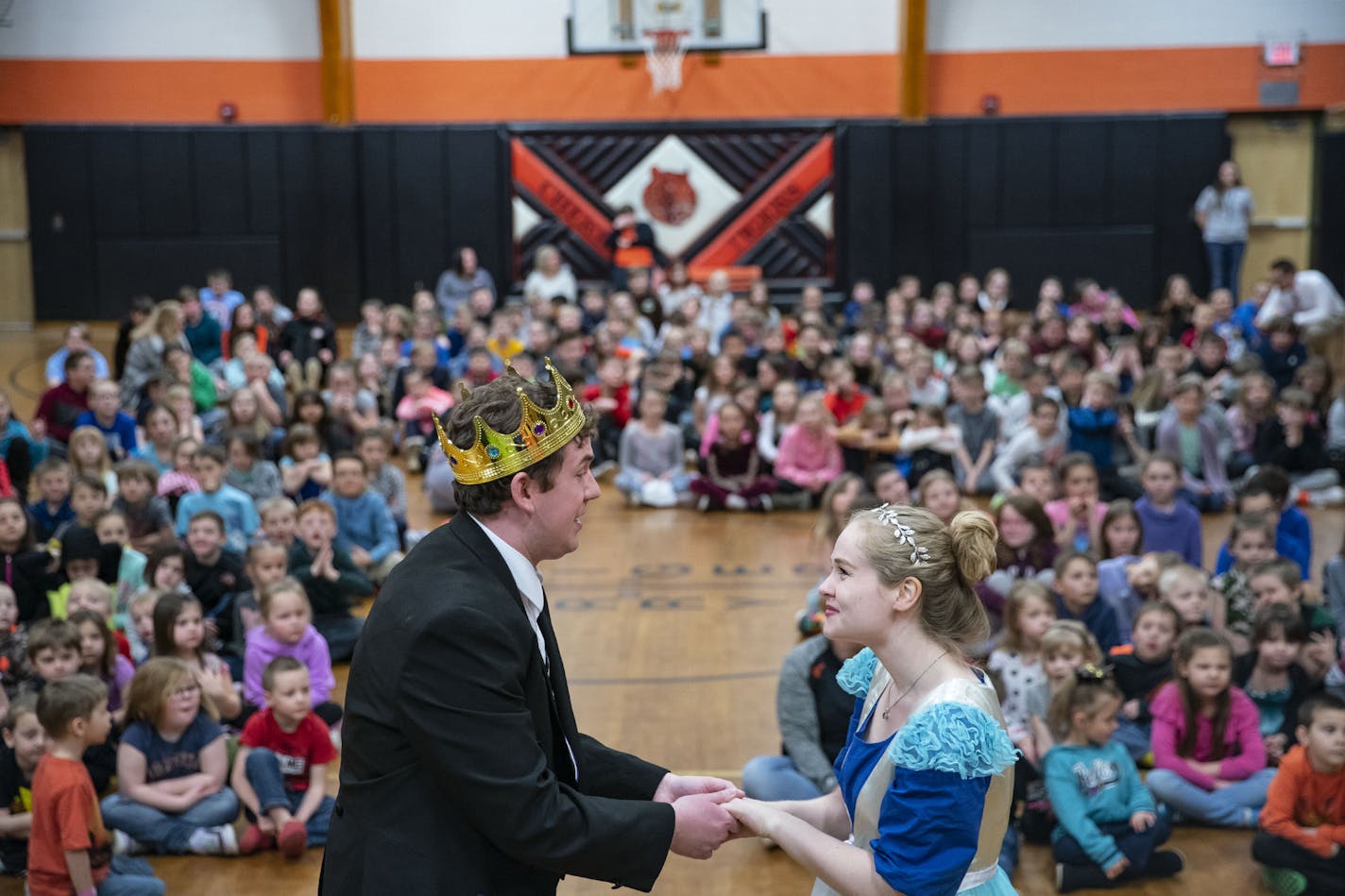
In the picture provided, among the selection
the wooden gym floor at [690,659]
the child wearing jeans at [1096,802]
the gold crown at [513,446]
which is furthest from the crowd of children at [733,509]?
the gold crown at [513,446]

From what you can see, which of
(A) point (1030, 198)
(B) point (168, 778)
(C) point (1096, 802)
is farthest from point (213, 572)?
(A) point (1030, 198)

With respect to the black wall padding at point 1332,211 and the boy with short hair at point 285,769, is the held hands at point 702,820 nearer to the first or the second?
the boy with short hair at point 285,769

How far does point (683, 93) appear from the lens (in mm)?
18484

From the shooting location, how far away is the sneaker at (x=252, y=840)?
547cm

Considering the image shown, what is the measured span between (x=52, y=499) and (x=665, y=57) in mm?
11743

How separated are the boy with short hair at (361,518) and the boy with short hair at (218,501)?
49 centimetres

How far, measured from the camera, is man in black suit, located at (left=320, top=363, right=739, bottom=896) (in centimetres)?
259

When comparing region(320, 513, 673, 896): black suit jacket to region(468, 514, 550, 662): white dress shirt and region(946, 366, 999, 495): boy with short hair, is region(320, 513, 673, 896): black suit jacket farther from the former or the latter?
region(946, 366, 999, 495): boy with short hair

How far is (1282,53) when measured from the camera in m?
18.0

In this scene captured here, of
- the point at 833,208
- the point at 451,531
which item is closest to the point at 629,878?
the point at 451,531

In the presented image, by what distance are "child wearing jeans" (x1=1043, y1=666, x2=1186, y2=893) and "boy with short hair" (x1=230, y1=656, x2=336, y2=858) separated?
2724mm

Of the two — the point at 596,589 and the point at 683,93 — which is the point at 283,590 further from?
the point at 683,93

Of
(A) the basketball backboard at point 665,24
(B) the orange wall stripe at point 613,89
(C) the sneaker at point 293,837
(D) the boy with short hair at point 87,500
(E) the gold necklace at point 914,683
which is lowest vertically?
(C) the sneaker at point 293,837

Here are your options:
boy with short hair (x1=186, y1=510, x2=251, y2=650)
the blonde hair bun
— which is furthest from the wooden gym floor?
the blonde hair bun
